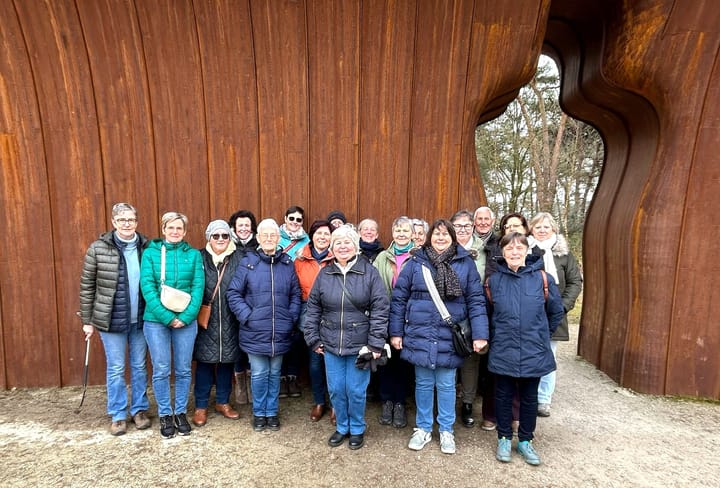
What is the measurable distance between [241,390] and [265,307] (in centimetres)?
109

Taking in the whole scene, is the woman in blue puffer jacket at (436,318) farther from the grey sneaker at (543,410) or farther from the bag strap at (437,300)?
the grey sneaker at (543,410)

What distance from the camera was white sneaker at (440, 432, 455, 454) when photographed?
2.85m

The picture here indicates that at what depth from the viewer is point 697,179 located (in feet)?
12.8

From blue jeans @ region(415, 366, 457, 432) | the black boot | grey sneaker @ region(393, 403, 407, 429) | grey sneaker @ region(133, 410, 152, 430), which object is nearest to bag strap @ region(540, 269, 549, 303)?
blue jeans @ region(415, 366, 457, 432)

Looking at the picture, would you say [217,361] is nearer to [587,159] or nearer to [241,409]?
[241,409]

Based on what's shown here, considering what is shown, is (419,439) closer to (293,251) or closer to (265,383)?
(265,383)

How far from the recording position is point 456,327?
2787mm

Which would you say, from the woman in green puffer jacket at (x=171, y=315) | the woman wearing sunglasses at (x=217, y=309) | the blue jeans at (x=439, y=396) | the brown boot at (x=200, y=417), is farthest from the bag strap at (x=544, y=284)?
the brown boot at (x=200, y=417)

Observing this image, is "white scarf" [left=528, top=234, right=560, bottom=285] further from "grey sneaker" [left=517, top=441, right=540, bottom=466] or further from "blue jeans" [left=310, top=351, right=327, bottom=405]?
"blue jeans" [left=310, top=351, right=327, bottom=405]

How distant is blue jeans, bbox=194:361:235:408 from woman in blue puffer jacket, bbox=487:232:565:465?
88.2 inches

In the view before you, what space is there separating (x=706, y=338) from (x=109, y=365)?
5777mm

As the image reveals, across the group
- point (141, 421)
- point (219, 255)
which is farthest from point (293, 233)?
point (141, 421)

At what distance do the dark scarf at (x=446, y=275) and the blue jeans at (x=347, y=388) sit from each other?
83 centimetres

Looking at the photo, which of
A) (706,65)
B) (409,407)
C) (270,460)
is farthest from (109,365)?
(706,65)
